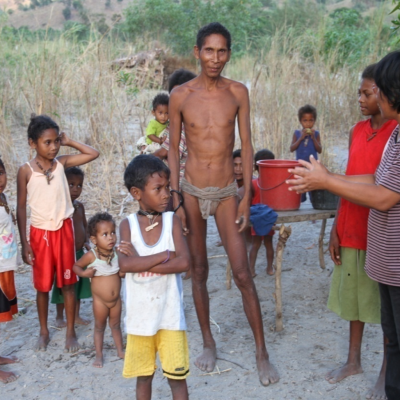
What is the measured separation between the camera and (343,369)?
3.01 m

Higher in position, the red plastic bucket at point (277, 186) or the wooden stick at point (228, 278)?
the red plastic bucket at point (277, 186)

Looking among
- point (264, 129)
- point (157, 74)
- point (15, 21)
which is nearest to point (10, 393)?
point (264, 129)

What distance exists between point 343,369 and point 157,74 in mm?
9359

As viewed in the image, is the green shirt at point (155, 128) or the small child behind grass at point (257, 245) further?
the green shirt at point (155, 128)

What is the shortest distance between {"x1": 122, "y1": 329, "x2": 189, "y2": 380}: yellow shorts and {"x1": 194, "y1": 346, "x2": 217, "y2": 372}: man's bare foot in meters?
0.84

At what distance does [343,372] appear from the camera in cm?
300

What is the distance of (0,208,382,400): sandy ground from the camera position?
2.95 metres

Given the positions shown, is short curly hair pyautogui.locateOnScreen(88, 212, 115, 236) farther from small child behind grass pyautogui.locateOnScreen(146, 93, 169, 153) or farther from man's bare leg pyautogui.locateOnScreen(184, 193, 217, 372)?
small child behind grass pyautogui.locateOnScreen(146, 93, 169, 153)

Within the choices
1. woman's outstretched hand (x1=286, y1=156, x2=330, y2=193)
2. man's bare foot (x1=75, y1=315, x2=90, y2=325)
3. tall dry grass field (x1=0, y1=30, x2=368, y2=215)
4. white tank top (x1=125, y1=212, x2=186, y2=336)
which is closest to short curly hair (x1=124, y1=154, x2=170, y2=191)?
white tank top (x1=125, y1=212, x2=186, y2=336)

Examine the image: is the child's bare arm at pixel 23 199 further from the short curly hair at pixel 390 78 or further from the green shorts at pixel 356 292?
the short curly hair at pixel 390 78

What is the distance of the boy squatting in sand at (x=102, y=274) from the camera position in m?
3.24

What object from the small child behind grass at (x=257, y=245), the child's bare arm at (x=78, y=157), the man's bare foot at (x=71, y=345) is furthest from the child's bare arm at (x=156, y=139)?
the man's bare foot at (x=71, y=345)

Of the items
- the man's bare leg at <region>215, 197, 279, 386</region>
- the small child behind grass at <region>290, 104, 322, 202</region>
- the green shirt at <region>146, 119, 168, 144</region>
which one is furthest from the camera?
the small child behind grass at <region>290, 104, 322, 202</region>

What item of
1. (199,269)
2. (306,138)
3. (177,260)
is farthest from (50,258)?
(306,138)
